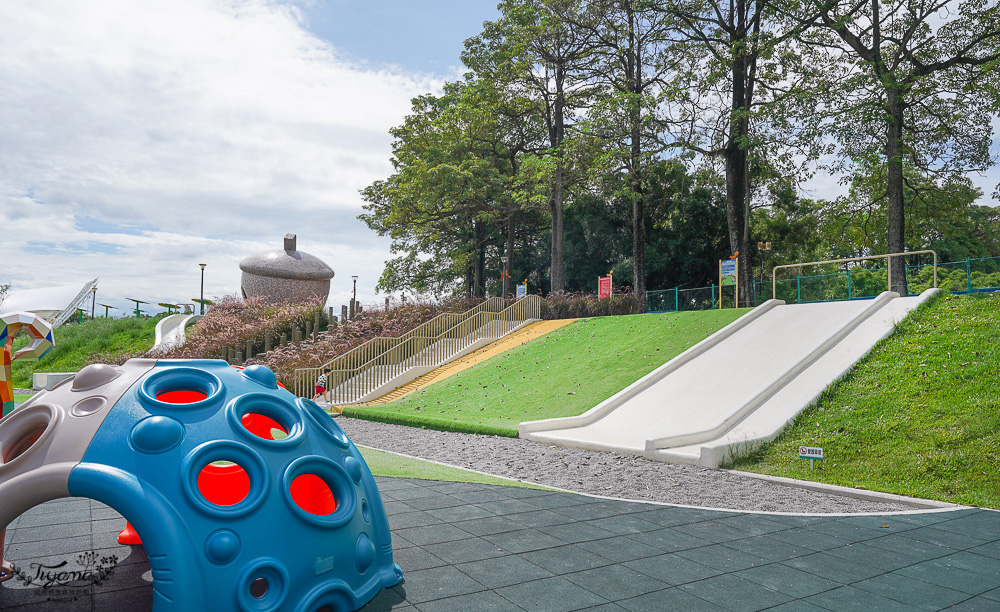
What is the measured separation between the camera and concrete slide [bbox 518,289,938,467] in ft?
33.5

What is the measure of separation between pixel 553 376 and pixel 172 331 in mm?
25563

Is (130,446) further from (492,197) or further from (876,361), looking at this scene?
(492,197)

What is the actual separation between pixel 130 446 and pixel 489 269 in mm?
37953

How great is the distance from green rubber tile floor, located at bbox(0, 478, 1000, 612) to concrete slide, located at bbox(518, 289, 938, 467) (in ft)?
10.9

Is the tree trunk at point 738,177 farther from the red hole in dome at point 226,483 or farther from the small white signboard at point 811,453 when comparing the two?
the red hole in dome at point 226,483

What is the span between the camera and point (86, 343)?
3212 cm

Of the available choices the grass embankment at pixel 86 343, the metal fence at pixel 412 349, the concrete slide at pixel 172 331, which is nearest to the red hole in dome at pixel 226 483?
the metal fence at pixel 412 349

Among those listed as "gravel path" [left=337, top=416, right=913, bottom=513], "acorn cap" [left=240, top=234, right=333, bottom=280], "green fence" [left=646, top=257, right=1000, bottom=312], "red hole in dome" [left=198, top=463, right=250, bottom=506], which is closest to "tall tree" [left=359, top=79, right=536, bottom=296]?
"acorn cap" [left=240, top=234, right=333, bottom=280]

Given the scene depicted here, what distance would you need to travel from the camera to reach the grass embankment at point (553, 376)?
14.4m

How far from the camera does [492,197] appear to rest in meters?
32.0

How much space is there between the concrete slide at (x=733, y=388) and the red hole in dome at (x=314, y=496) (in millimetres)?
6296

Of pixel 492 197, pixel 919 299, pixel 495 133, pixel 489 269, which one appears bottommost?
pixel 919 299

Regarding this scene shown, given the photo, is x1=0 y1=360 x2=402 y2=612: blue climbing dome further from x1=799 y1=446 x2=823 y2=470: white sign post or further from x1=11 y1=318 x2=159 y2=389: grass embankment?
x1=11 y1=318 x2=159 y2=389: grass embankment

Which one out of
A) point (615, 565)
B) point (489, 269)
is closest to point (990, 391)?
point (615, 565)
